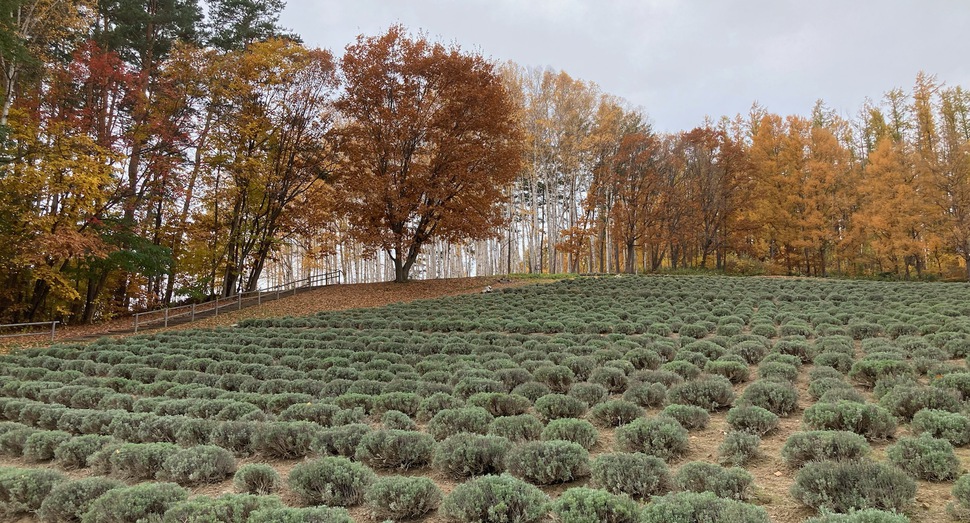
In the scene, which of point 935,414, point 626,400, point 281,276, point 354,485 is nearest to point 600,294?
point 626,400

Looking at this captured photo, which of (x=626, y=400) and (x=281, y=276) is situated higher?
(x=281, y=276)

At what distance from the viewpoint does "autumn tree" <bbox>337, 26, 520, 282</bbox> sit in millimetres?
22453

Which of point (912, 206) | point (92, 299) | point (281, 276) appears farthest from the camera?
point (281, 276)

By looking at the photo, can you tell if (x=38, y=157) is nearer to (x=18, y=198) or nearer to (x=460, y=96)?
(x=18, y=198)

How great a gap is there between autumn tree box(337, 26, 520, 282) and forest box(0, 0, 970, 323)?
0.11 meters

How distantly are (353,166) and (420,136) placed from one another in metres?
3.67

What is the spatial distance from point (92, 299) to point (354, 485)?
21.2m

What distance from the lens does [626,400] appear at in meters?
6.29

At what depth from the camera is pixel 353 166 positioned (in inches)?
939

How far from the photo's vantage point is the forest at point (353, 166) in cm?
1698

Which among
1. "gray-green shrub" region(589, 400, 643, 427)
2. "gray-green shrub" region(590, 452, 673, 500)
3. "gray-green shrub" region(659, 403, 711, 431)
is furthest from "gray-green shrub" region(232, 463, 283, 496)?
"gray-green shrub" region(659, 403, 711, 431)

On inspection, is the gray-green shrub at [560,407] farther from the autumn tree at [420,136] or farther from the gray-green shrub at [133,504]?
the autumn tree at [420,136]

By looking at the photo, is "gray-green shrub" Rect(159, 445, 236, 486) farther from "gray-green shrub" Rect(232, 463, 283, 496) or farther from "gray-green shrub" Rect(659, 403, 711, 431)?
"gray-green shrub" Rect(659, 403, 711, 431)

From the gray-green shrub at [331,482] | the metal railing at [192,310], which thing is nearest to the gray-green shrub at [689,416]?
the gray-green shrub at [331,482]
